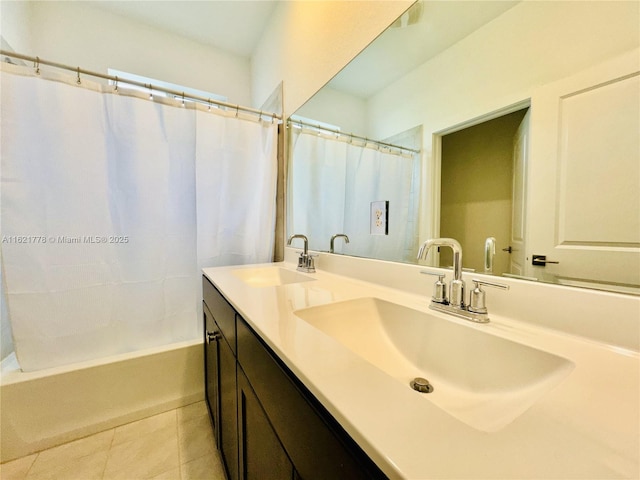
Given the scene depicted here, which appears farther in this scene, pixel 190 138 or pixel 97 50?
pixel 97 50

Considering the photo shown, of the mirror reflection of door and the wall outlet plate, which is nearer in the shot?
the mirror reflection of door

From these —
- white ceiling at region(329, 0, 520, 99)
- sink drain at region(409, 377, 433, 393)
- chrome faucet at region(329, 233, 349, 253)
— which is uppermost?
white ceiling at region(329, 0, 520, 99)

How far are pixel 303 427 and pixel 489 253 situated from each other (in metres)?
0.60

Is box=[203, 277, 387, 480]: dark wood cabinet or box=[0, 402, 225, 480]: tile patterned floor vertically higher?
box=[203, 277, 387, 480]: dark wood cabinet

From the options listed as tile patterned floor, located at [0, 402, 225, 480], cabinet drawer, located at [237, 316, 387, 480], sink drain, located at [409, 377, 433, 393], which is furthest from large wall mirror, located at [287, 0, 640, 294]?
tile patterned floor, located at [0, 402, 225, 480]

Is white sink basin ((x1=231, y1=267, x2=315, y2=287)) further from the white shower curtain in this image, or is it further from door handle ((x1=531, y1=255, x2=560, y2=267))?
door handle ((x1=531, y1=255, x2=560, y2=267))

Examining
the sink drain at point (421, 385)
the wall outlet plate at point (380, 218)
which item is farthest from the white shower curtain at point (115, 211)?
the sink drain at point (421, 385)

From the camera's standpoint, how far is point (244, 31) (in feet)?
6.24

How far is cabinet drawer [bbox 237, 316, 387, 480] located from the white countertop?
3cm

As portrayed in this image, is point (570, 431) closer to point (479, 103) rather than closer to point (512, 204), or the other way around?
point (512, 204)

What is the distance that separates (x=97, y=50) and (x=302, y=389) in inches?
98.6

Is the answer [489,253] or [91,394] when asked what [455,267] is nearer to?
[489,253]

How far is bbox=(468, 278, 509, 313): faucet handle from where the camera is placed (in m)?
0.58

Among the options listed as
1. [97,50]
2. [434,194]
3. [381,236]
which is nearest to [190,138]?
[97,50]
